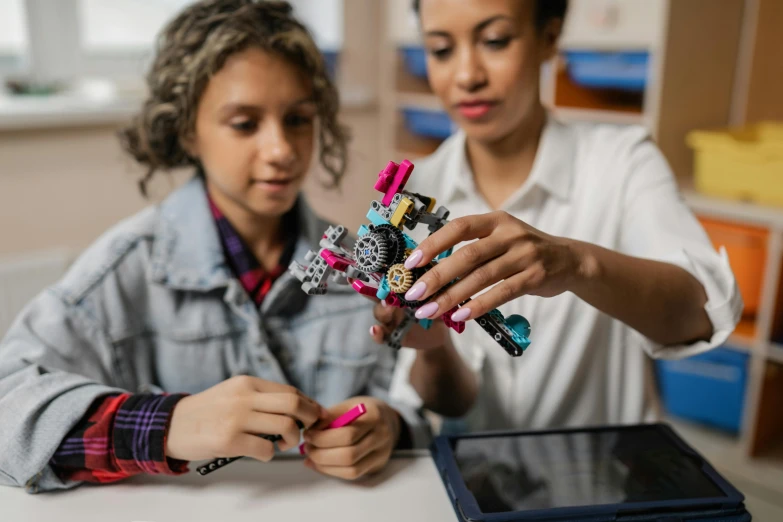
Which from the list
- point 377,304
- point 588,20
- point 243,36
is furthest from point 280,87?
point 588,20

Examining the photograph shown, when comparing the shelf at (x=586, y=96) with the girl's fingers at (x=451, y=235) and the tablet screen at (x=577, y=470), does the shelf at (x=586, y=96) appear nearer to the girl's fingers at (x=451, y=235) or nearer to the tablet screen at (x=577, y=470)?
the tablet screen at (x=577, y=470)

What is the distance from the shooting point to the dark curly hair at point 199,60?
843mm

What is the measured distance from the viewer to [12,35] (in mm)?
1835

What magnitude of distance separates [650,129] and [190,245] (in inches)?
Answer: 47.7

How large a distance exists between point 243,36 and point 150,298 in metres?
0.32

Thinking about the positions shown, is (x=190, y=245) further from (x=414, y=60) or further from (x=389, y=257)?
(x=414, y=60)

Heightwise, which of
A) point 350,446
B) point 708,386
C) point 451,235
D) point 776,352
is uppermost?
point 451,235

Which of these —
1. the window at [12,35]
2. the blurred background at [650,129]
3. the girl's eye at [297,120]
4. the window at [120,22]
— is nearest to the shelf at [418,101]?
the blurred background at [650,129]

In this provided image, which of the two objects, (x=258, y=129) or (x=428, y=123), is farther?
(x=428, y=123)

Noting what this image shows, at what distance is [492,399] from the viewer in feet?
2.93

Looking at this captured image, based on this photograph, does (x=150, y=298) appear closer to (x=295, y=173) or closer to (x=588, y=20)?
(x=295, y=173)

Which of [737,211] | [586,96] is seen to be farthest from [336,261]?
[586,96]

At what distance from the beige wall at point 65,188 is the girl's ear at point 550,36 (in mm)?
731

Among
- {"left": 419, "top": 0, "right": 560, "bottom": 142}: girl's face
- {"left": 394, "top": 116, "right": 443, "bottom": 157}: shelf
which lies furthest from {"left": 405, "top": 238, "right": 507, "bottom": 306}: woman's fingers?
{"left": 394, "top": 116, "right": 443, "bottom": 157}: shelf
